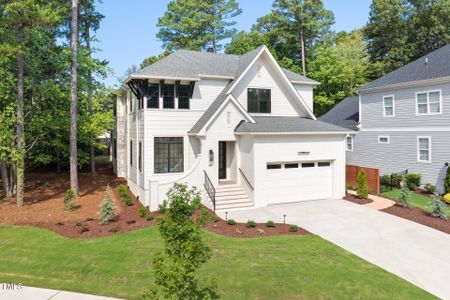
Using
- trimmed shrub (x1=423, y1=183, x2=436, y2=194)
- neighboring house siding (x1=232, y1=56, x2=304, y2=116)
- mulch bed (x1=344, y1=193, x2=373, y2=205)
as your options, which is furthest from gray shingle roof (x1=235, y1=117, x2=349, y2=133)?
trimmed shrub (x1=423, y1=183, x2=436, y2=194)

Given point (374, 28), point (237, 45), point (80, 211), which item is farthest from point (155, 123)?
point (374, 28)

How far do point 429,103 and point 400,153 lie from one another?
3.96 m

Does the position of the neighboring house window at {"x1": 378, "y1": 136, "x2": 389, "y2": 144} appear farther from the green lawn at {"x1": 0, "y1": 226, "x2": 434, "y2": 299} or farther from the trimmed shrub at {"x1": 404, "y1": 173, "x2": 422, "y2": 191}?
the green lawn at {"x1": 0, "y1": 226, "x2": 434, "y2": 299}

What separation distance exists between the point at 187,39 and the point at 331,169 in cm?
3251

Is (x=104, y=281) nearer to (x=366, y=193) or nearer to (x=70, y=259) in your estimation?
(x=70, y=259)

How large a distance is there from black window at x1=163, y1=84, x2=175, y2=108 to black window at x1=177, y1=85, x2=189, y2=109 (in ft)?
1.18

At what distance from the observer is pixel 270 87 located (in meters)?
20.0

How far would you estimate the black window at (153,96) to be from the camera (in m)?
17.4

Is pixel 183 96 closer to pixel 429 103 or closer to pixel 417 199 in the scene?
pixel 417 199

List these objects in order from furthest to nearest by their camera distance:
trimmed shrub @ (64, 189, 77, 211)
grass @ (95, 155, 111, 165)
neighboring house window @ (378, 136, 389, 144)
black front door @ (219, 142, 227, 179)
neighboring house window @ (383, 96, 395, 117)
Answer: grass @ (95, 155, 111, 165), neighboring house window @ (378, 136, 389, 144), neighboring house window @ (383, 96, 395, 117), black front door @ (219, 142, 227, 179), trimmed shrub @ (64, 189, 77, 211)

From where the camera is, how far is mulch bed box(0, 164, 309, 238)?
41.0 feet

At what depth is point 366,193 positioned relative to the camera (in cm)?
1766

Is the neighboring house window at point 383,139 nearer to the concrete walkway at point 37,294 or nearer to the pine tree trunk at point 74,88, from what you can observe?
the pine tree trunk at point 74,88

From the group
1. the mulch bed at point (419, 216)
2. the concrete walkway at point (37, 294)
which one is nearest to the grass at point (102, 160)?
the concrete walkway at point (37, 294)
